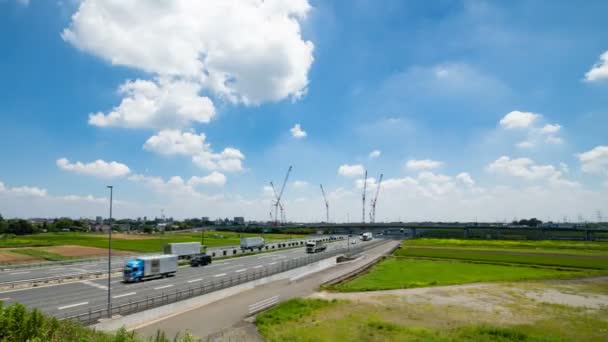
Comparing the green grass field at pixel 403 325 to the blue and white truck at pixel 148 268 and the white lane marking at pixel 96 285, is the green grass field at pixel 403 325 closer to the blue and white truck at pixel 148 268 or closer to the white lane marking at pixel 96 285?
the white lane marking at pixel 96 285

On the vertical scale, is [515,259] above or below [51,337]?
below

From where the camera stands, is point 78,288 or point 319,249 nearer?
point 78,288

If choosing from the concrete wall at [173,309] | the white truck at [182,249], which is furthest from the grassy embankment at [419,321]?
the white truck at [182,249]

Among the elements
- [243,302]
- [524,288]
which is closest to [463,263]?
[524,288]

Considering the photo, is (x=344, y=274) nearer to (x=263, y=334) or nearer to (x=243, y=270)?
(x=243, y=270)

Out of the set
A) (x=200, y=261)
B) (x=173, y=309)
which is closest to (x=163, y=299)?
(x=173, y=309)

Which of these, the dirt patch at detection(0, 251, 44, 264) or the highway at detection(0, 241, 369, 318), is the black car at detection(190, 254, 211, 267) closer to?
the highway at detection(0, 241, 369, 318)

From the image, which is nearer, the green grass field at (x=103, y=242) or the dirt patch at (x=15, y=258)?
the dirt patch at (x=15, y=258)
